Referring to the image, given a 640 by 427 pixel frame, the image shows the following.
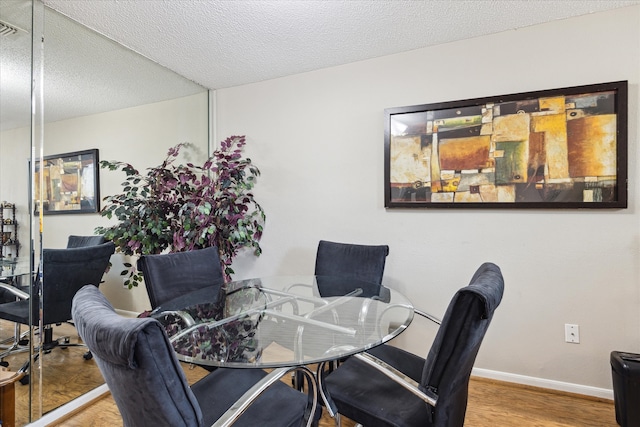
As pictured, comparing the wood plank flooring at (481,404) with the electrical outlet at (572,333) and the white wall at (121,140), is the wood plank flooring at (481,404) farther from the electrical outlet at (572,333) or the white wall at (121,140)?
the white wall at (121,140)

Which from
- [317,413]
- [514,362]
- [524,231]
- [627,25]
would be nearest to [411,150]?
[524,231]

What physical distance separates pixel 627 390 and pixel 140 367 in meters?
2.30

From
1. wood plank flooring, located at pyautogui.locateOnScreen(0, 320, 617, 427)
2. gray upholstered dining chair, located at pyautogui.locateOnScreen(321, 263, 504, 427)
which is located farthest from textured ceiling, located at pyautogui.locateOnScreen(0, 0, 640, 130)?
gray upholstered dining chair, located at pyautogui.locateOnScreen(321, 263, 504, 427)

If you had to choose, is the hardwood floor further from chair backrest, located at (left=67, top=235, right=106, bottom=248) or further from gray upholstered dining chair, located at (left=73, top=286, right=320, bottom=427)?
gray upholstered dining chair, located at (left=73, top=286, right=320, bottom=427)

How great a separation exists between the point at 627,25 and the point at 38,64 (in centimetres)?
356

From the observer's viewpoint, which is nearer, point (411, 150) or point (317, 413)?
point (317, 413)

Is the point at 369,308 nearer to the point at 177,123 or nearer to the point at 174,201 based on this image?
the point at 174,201

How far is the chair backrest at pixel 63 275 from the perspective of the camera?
6.42 ft

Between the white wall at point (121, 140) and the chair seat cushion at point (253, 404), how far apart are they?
141 centimetres

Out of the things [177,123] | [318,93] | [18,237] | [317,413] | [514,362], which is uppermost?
[318,93]

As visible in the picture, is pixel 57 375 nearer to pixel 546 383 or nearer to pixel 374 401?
pixel 374 401

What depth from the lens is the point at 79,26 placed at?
7.07 feet

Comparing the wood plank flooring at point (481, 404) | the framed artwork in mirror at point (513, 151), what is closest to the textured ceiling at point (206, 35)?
the framed artwork in mirror at point (513, 151)

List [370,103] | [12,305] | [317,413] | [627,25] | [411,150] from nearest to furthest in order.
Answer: [317,413] < [12,305] < [627,25] < [411,150] < [370,103]
